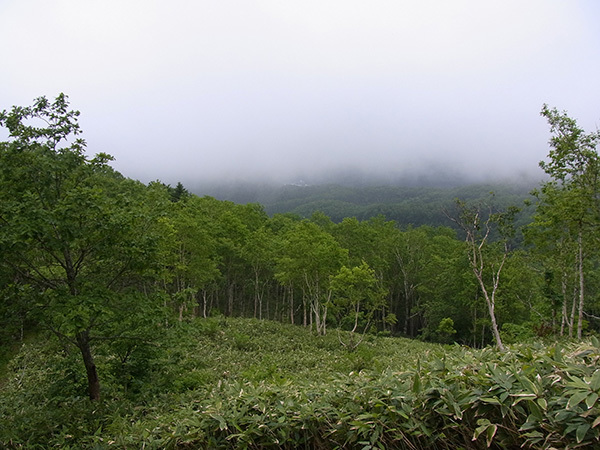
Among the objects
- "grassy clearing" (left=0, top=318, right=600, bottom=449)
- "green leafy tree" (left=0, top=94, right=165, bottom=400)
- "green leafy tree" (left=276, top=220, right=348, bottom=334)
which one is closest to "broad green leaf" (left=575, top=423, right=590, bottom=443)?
"grassy clearing" (left=0, top=318, right=600, bottom=449)

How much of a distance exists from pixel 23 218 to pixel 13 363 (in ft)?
47.3

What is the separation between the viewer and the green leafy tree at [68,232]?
521 cm

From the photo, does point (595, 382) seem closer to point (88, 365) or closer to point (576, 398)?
point (576, 398)

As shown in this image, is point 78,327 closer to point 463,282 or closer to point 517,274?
point 517,274

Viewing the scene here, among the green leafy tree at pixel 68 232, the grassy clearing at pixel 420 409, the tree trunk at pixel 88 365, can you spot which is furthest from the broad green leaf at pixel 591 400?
the tree trunk at pixel 88 365

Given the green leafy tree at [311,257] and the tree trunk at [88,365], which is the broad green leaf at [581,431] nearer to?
the tree trunk at [88,365]

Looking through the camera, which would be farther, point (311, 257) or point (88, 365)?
point (311, 257)

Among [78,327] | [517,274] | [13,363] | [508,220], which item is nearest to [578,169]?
[508,220]

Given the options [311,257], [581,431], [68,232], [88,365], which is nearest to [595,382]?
[581,431]

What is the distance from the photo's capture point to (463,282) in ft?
104

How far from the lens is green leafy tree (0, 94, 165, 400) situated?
5.21 meters

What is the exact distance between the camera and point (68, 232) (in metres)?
5.47

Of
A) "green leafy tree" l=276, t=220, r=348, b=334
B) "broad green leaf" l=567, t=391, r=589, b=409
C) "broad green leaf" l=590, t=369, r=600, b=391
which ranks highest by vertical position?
"broad green leaf" l=590, t=369, r=600, b=391

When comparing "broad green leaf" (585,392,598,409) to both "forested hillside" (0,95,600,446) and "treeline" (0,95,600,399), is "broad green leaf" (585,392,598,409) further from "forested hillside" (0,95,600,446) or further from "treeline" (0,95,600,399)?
"treeline" (0,95,600,399)
